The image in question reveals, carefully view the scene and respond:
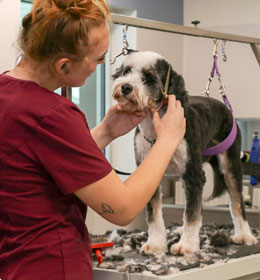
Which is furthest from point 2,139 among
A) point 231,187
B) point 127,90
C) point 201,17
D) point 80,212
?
point 201,17

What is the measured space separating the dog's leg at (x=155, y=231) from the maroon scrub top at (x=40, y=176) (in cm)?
55

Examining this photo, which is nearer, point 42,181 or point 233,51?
point 42,181

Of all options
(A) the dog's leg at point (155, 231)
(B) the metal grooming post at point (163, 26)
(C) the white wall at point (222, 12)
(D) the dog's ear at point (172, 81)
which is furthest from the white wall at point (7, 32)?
(C) the white wall at point (222, 12)

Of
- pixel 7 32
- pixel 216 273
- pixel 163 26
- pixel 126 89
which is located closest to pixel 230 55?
pixel 163 26

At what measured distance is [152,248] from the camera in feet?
4.51

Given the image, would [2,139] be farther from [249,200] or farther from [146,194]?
[249,200]

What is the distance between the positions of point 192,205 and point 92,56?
0.71 meters

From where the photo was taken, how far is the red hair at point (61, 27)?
78cm

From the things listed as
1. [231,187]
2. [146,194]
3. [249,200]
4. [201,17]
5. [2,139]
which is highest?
[201,17]

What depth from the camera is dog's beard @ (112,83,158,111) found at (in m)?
1.24

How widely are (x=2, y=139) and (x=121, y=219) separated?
23 centimetres

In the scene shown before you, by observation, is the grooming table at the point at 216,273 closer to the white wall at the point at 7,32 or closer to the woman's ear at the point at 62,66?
the woman's ear at the point at 62,66

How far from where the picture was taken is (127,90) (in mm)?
1261

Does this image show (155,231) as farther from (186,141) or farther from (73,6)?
(73,6)
